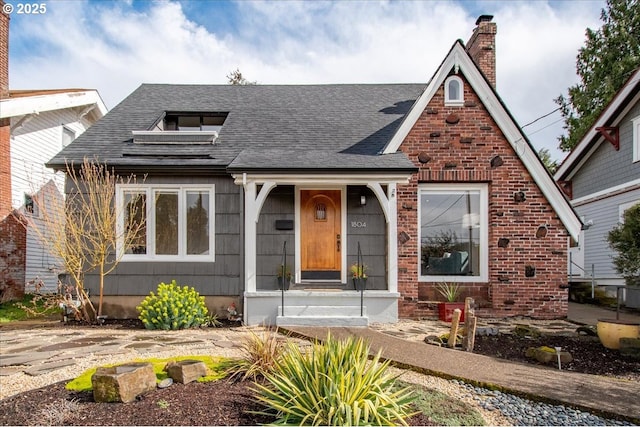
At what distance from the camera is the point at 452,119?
9453 millimetres

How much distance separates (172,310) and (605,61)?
25.0 m

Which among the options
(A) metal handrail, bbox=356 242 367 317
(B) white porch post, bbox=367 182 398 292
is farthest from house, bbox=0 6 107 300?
(B) white porch post, bbox=367 182 398 292

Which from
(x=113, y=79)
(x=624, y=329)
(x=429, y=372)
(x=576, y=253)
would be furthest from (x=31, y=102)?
(x=576, y=253)

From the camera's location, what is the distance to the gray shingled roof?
904 cm

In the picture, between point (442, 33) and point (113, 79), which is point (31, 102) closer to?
point (113, 79)

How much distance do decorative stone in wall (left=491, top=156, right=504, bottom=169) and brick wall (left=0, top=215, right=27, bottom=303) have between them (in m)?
12.6

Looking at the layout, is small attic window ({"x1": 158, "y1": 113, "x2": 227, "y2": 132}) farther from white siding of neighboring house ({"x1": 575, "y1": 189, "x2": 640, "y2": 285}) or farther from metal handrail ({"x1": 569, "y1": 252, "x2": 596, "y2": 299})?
metal handrail ({"x1": 569, "y1": 252, "x2": 596, "y2": 299})

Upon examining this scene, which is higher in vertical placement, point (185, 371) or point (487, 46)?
point (487, 46)

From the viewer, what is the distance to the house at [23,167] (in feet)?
40.3

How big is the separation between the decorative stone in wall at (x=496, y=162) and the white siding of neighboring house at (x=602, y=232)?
542 centimetres

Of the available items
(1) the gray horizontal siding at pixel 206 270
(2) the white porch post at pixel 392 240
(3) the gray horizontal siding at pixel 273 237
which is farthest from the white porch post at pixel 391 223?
(1) the gray horizontal siding at pixel 206 270

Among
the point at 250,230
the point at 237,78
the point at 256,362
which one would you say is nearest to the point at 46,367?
the point at 256,362

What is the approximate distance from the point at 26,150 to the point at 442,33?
12.7 metres

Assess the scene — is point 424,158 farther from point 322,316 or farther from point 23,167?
point 23,167
